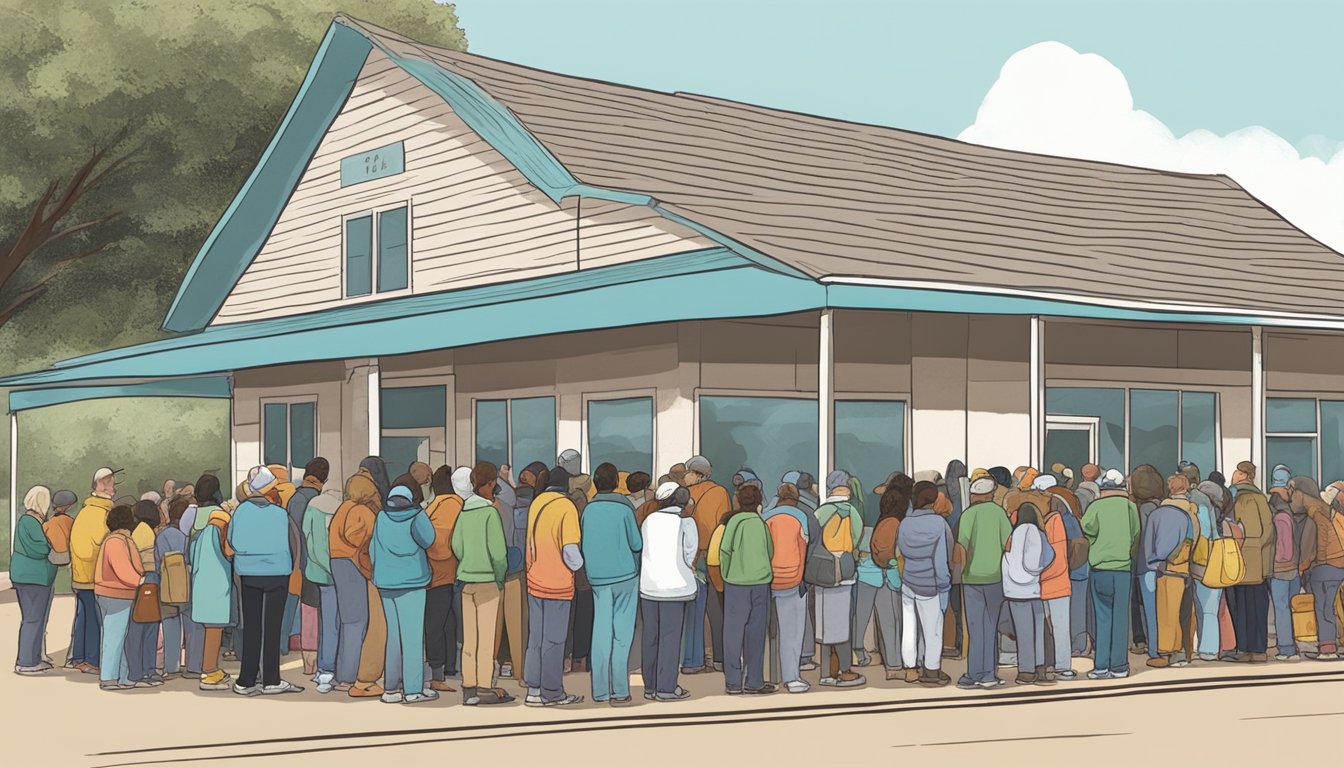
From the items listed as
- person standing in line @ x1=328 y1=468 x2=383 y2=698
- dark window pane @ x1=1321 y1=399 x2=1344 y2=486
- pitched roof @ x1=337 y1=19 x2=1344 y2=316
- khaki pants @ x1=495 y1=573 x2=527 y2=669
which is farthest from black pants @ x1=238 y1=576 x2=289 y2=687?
dark window pane @ x1=1321 y1=399 x2=1344 y2=486

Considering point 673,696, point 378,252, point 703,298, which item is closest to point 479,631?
point 673,696

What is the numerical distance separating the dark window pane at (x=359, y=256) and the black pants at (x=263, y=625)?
369 inches

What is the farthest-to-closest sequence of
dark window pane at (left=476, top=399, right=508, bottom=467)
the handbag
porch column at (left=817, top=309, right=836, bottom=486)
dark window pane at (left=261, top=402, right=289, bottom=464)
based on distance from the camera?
dark window pane at (left=261, top=402, right=289, bottom=464)
dark window pane at (left=476, top=399, right=508, bottom=467)
porch column at (left=817, top=309, right=836, bottom=486)
the handbag

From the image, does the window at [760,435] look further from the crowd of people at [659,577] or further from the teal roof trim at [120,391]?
the teal roof trim at [120,391]

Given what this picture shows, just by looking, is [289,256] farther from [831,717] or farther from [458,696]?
[831,717]

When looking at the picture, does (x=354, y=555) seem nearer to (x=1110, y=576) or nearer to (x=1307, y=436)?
(x=1110, y=576)

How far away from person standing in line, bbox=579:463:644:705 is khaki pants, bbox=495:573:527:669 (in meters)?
1.27

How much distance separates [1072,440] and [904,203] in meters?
3.51

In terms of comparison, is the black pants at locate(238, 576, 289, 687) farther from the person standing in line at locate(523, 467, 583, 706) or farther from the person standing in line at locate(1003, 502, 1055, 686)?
the person standing in line at locate(1003, 502, 1055, 686)

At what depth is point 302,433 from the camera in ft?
77.8

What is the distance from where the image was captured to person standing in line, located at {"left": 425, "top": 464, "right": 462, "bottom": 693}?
12945 mm

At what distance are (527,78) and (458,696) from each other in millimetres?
10586

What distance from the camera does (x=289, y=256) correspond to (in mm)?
24172

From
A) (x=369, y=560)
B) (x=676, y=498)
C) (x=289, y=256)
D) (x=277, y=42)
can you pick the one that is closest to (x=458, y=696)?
(x=369, y=560)
